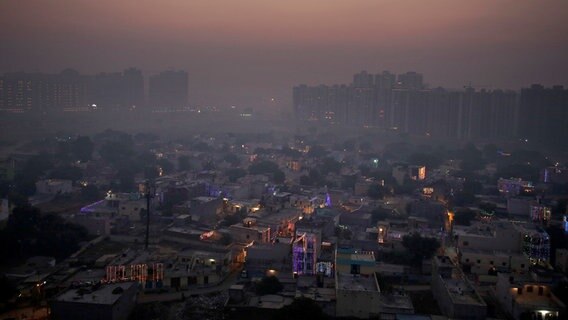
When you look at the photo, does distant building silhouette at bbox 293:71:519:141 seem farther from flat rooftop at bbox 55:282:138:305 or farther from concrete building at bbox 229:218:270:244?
flat rooftop at bbox 55:282:138:305

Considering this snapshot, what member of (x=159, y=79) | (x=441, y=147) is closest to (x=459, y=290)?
(x=441, y=147)

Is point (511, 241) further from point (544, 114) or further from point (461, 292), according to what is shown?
point (544, 114)

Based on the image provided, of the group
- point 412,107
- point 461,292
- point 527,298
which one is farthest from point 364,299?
point 412,107

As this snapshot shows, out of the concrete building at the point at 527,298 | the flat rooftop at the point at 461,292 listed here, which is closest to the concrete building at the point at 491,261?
the concrete building at the point at 527,298

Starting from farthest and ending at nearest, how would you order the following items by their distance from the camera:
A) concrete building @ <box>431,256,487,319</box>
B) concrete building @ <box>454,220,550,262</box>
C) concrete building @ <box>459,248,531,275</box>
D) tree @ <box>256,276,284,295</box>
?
concrete building @ <box>454,220,550,262</box> < concrete building @ <box>459,248,531,275</box> < tree @ <box>256,276,284,295</box> < concrete building @ <box>431,256,487,319</box>

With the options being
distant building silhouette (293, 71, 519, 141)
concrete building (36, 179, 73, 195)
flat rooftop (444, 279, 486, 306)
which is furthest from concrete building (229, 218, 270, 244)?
distant building silhouette (293, 71, 519, 141)

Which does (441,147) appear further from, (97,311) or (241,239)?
(97,311)
